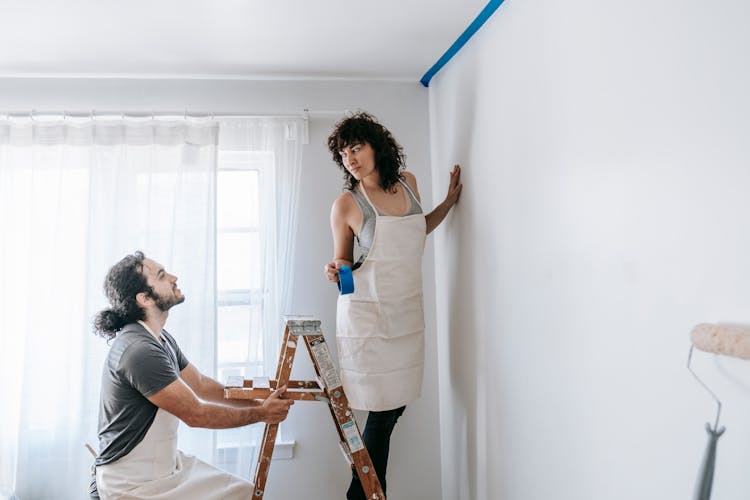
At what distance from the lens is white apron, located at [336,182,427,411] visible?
7.73 ft

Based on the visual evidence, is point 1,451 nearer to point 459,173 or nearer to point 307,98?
point 307,98

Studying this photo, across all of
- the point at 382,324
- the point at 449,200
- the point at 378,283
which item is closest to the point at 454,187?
the point at 449,200

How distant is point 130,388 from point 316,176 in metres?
1.41

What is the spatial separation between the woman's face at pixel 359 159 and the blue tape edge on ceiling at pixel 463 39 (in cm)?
61

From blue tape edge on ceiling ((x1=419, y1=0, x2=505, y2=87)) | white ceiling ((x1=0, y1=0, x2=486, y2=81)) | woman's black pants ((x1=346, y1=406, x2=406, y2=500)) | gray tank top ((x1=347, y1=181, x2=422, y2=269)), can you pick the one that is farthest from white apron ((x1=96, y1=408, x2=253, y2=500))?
blue tape edge on ceiling ((x1=419, y1=0, x2=505, y2=87))

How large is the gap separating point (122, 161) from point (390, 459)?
1990mm

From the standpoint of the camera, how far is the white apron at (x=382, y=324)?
2.36m

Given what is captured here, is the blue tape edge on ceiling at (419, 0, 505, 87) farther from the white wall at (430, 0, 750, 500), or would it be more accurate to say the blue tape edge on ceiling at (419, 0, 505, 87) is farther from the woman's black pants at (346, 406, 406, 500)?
the woman's black pants at (346, 406, 406, 500)

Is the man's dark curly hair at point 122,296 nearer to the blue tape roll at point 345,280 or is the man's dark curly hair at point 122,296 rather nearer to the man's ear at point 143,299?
the man's ear at point 143,299

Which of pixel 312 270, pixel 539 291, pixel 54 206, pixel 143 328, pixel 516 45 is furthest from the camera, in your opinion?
pixel 312 270

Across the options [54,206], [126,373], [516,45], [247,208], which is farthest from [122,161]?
[516,45]

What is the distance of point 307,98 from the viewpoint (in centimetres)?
307

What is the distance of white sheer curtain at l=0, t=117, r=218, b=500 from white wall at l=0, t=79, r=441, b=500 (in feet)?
0.58

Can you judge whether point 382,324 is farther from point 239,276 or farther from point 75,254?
point 75,254
